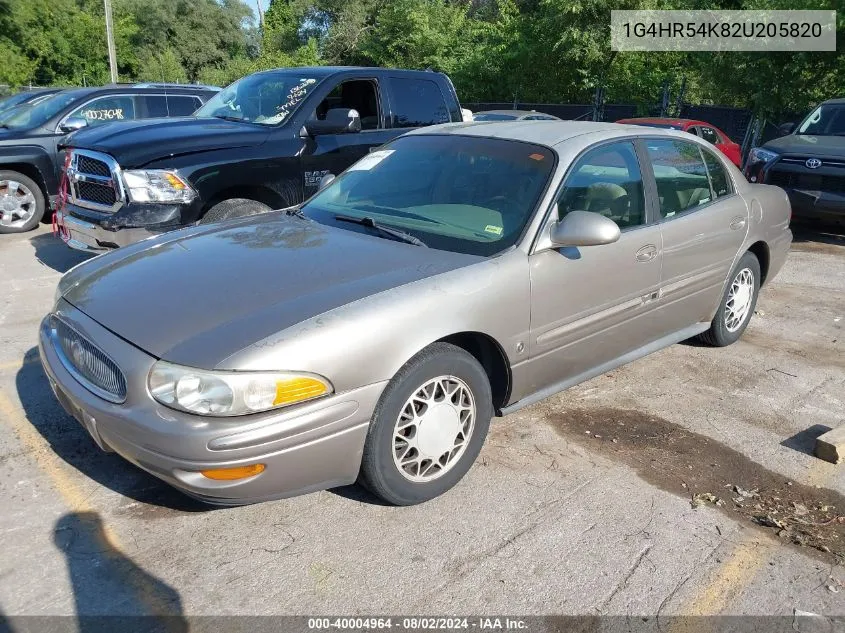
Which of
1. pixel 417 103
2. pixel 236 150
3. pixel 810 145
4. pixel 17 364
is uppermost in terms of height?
pixel 417 103

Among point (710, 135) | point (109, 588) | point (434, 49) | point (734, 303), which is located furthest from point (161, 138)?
point (434, 49)

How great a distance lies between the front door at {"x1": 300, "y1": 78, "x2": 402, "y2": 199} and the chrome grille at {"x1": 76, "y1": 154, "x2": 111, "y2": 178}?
1638mm

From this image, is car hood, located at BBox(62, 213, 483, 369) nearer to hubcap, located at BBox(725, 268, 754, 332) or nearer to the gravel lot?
the gravel lot

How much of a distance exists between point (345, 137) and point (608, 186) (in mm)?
3448

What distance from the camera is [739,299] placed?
17.4 feet

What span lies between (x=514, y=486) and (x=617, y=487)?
0.51 m

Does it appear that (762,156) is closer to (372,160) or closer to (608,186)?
(608,186)

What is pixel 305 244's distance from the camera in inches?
143

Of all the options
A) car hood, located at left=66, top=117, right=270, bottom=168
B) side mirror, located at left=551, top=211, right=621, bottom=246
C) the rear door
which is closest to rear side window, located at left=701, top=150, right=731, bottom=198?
the rear door

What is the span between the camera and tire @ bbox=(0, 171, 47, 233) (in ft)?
28.8

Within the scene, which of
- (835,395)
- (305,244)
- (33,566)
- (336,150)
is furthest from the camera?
(336,150)

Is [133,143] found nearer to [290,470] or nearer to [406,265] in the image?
[406,265]

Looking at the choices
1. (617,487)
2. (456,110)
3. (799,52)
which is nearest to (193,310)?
(617,487)

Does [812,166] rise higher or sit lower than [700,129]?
lower
